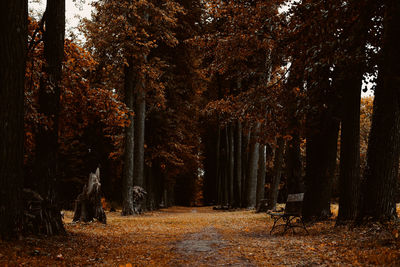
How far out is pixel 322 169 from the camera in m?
11.7

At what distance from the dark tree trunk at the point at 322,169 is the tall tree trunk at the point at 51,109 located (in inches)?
290

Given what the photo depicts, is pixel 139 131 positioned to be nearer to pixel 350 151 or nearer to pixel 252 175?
pixel 252 175

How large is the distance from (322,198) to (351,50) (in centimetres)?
545

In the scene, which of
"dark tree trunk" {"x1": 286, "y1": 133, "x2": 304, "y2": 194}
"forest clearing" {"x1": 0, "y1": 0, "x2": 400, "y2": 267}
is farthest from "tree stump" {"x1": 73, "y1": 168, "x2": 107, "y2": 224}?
"dark tree trunk" {"x1": 286, "y1": 133, "x2": 304, "y2": 194}

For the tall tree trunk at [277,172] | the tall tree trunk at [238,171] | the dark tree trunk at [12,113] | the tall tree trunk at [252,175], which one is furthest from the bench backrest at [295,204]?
the tall tree trunk at [238,171]

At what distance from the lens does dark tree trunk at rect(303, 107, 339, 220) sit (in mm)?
11688

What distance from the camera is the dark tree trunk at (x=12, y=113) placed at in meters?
6.61

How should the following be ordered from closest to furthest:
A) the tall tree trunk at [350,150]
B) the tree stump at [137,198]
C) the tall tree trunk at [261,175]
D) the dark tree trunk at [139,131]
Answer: the tall tree trunk at [350,150], the tree stump at [137,198], the dark tree trunk at [139,131], the tall tree trunk at [261,175]

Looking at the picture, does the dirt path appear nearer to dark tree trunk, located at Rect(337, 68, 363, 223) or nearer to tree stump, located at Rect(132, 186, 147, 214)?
dark tree trunk, located at Rect(337, 68, 363, 223)

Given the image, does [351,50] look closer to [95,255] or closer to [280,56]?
[280,56]

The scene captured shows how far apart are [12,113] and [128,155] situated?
11.1 metres

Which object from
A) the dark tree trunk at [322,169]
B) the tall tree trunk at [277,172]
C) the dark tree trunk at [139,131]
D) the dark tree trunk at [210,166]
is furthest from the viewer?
the dark tree trunk at [210,166]

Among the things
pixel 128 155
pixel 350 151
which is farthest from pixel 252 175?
pixel 350 151

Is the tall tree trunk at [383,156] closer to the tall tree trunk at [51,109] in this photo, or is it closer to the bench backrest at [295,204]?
the bench backrest at [295,204]
